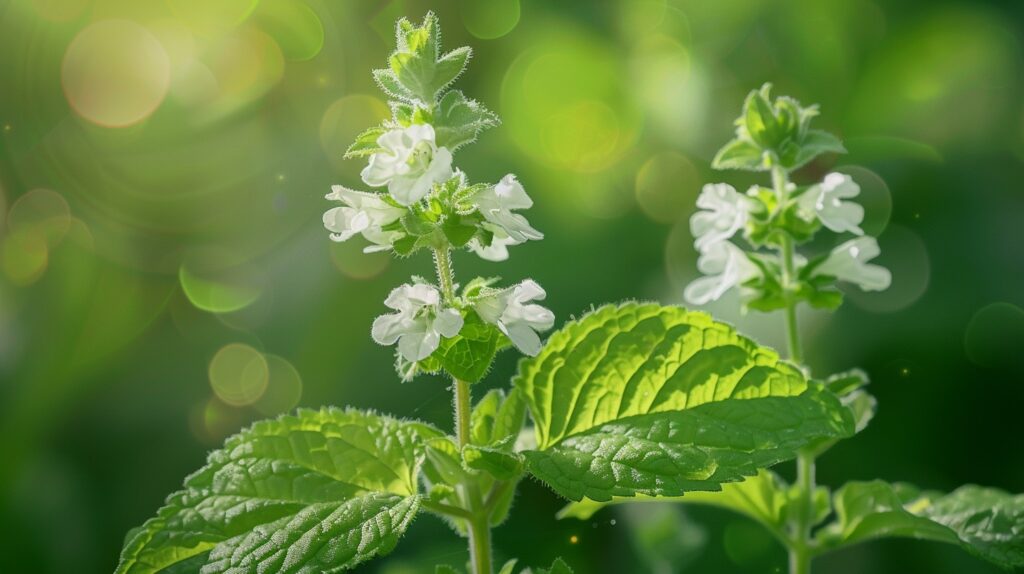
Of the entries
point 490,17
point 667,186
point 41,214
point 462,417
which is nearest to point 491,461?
point 462,417

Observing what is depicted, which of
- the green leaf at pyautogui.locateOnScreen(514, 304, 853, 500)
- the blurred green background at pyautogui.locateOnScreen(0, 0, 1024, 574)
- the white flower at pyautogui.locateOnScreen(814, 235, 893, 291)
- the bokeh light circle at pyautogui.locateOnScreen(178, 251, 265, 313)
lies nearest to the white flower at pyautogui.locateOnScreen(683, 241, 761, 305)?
the white flower at pyautogui.locateOnScreen(814, 235, 893, 291)

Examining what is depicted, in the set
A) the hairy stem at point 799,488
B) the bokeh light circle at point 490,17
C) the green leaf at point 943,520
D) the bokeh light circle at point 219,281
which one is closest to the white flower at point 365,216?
the hairy stem at point 799,488

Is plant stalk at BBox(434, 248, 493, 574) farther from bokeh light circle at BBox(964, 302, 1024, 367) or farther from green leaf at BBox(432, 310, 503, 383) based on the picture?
bokeh light circle at BBox(964, 302, 1024, 367)

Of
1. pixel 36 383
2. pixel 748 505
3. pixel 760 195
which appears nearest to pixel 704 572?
pixel 748 505

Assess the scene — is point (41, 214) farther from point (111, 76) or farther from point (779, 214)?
point (779, 214)

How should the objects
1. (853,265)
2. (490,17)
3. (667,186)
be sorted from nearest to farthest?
1. (853,265)
2. (667,186)
3. (490,17)

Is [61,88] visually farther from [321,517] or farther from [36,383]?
[321,517]

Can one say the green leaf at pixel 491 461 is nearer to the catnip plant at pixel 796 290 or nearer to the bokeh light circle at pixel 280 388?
the catnip plant at pixel 796 290
